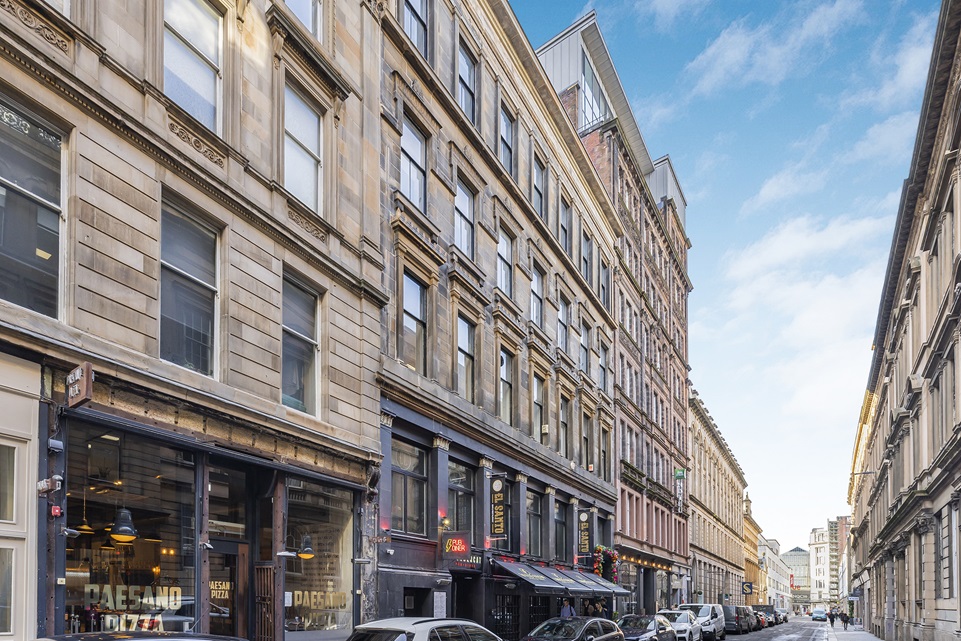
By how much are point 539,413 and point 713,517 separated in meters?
52.2

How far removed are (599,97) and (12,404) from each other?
41.2 metres

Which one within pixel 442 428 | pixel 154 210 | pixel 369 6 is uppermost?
pixel 369 6

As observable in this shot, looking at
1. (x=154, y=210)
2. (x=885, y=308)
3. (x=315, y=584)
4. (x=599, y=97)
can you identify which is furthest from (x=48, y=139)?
(x=885, y=308)

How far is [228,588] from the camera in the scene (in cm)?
1469

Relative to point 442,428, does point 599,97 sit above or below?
above

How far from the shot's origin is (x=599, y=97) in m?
48.0

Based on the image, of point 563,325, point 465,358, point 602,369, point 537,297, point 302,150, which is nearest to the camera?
point 302,150

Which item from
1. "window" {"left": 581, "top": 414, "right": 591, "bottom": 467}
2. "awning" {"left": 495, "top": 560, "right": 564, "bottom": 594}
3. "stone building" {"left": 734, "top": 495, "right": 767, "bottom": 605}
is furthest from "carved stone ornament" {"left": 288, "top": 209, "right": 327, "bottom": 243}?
"stone building" {"left": 734, "top": 495, "right": 767, "bottom": 605}

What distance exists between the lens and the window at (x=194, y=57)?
1397 centimetres

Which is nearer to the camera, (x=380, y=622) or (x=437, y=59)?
(x=380, y=622)

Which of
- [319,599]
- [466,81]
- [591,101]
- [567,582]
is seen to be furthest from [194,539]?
[591,101]

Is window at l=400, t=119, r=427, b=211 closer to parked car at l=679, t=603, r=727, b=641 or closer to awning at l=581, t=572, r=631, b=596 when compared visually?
awning at l=581, t=572, r=631, b=596

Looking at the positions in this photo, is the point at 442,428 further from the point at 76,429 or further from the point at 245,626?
the point at 76,429

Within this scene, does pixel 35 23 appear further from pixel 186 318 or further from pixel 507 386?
pixel 507 386
